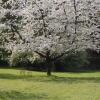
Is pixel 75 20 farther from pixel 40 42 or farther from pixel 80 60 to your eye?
pixel 80 60

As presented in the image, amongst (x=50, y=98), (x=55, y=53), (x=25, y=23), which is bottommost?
(x=50, y=98)

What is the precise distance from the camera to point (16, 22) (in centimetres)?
3456

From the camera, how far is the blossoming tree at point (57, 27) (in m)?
31.2

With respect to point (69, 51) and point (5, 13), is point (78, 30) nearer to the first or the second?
point (69, 51)

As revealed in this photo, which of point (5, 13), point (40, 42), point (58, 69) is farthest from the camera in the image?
point (58, 69)

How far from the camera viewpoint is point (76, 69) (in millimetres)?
52688

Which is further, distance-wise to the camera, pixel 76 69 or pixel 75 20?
→ pixel 76 69

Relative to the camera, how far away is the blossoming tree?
102 ft

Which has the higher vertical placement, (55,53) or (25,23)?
(25,23)

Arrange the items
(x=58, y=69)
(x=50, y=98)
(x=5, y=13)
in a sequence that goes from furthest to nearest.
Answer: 1. (x=58, y=69)
2. (x=5, y=13)
3. (x=50, y=98)

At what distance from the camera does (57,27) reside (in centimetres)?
3077

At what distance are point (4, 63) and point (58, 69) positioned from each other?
25.0 ft

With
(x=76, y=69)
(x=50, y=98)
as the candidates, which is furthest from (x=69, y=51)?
(x=76, y=69)

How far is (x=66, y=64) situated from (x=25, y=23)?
18575 millimetres
